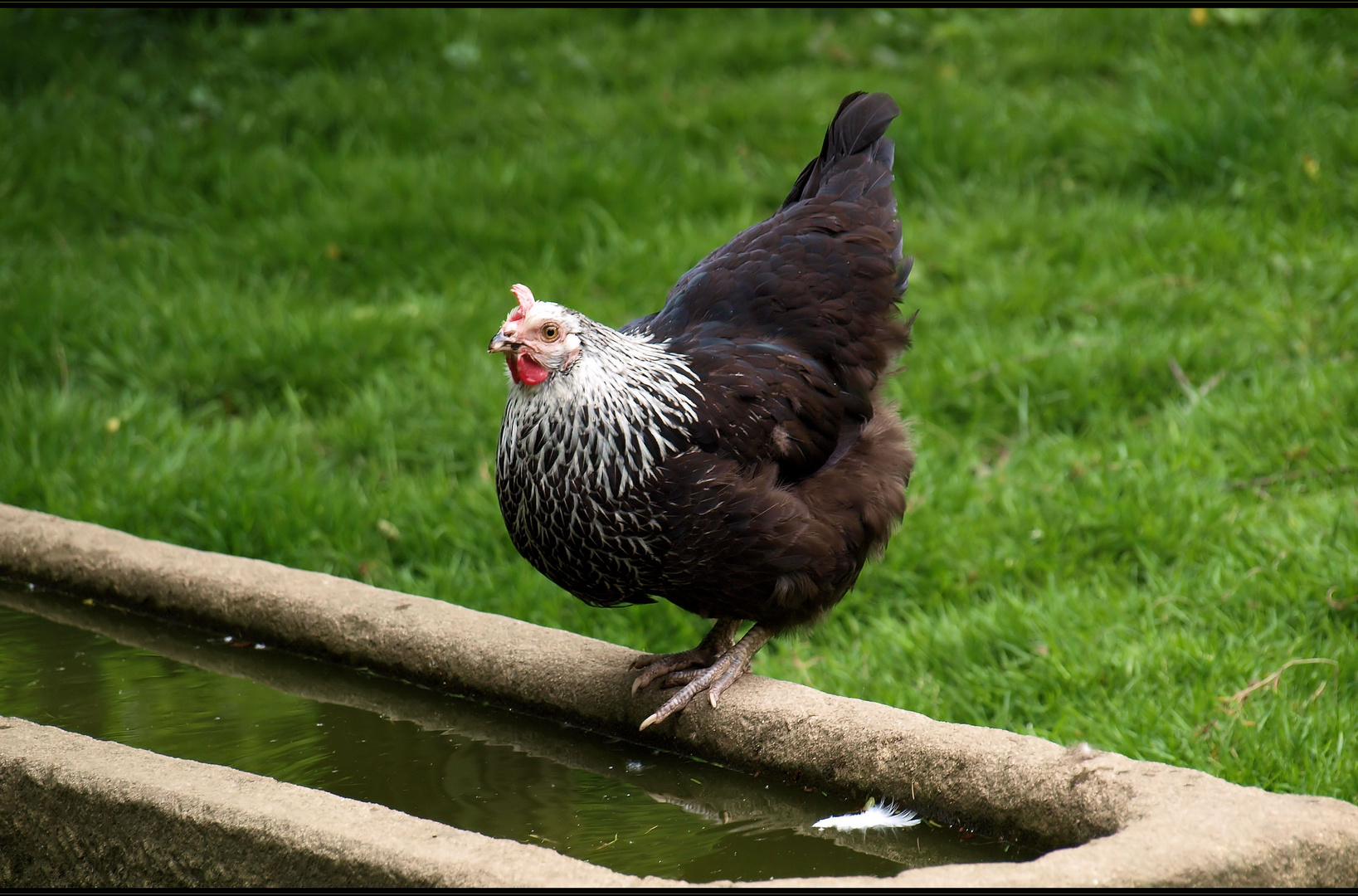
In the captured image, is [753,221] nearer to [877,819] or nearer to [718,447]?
[718,447]

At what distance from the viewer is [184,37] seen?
8.04 metres

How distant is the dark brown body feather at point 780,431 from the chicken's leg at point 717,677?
0.07 meters

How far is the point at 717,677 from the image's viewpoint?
2.71m

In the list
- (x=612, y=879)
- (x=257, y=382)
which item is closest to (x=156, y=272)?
(x=257, y=382)

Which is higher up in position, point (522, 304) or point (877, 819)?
point (522, 304)

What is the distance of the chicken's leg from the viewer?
262 cm

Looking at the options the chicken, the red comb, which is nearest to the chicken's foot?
the chicken

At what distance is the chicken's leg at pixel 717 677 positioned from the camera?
2625 mm

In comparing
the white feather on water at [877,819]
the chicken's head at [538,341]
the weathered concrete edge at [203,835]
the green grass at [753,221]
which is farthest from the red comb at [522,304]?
the green grass at [753,221]

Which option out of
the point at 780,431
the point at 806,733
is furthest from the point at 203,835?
the point at 780,431

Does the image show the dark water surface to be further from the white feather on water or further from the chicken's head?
A: the chicken's head

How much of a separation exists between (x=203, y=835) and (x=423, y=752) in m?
0.70

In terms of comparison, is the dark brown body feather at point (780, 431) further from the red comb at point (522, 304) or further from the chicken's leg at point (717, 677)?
the red comb at point (522, 304)

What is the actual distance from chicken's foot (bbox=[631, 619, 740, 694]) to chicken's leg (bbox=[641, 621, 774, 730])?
0.03m
